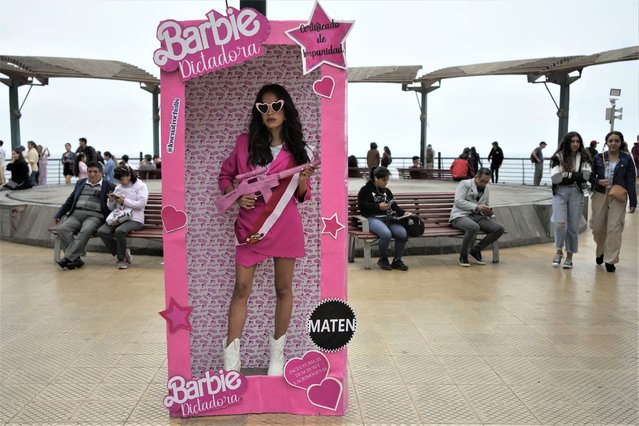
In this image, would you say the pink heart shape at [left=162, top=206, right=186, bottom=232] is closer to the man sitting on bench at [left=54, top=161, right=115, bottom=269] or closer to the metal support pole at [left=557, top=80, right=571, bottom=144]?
the man sitting on bench at [left=54, top=161, right=115, bottom=269]

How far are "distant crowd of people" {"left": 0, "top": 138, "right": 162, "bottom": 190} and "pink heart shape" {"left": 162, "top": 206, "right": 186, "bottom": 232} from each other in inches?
411

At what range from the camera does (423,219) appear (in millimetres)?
10227

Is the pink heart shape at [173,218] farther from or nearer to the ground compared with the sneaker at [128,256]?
farther from the ground

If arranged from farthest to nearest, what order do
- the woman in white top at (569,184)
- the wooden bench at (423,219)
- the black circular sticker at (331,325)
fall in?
Answer: the wooden bench at (423,219), the woman in white top at (569,184), the black circular sticker at (331,325)

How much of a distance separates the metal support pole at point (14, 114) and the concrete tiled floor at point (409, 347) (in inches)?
689

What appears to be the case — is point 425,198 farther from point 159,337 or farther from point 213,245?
point 213,245

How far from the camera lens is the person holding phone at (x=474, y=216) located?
9.37 m

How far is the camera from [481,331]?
239 inches

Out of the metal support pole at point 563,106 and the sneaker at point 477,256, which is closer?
the sneaker at point 477,256

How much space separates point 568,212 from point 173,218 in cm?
645

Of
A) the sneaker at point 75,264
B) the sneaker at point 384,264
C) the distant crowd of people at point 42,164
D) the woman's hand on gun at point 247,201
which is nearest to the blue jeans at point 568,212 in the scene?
the sneaker at point 384,264

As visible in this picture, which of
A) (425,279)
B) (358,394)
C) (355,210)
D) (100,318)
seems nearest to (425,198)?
(355,210)

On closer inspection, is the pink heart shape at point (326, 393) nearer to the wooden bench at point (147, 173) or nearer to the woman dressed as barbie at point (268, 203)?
the woman dressed as barbie at point (268, 203)

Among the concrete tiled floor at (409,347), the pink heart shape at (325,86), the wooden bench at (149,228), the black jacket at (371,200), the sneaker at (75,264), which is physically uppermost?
the pink heart shape at (325,86)
